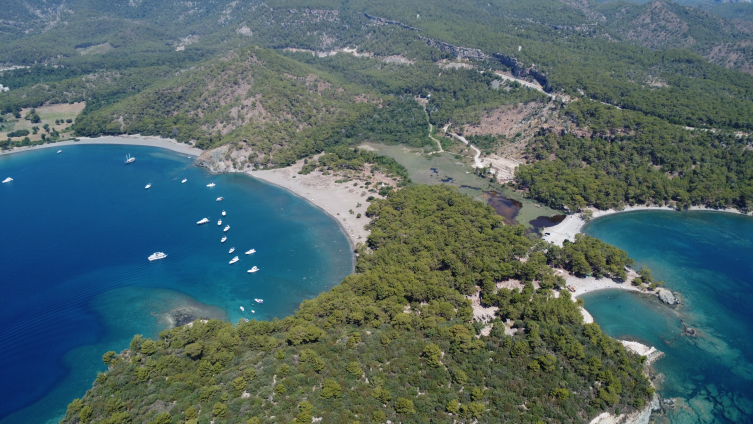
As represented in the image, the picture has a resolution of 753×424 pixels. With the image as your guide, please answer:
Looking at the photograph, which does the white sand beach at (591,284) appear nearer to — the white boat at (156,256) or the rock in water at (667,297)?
the rock in water at (667,297)

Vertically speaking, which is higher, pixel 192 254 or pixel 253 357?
pixel 253 357

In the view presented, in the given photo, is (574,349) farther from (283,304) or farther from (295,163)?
(295,163)

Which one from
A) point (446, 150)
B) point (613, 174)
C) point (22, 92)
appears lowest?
point (22, 92)

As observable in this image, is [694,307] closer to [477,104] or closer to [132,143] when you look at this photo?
[477,104]

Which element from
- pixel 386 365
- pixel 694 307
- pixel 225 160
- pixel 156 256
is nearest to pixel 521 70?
pixel 694 307

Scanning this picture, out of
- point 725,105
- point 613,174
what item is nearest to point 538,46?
point 725,105

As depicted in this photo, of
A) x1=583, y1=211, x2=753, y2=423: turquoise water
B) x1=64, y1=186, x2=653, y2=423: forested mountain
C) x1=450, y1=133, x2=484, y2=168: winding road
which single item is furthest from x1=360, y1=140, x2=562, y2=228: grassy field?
x1=64, y1=186, x2=653, y2=423: forested mountain

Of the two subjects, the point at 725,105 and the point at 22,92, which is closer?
the point at 725,105
